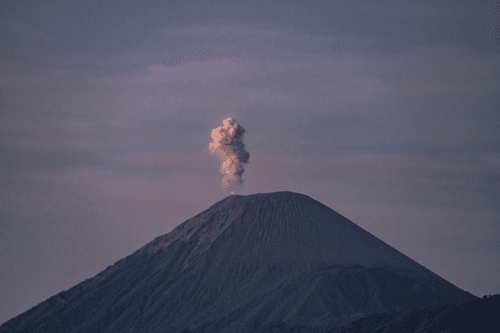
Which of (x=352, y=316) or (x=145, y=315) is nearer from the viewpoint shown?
(x=352, y=316)

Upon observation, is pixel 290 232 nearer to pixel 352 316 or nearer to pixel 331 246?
pixel 331 246

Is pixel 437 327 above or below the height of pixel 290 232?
below

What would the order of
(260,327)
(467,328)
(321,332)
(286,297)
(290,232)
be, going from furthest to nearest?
(290,232) < (286,297) < (260,327) < (321,332) < (467,328)

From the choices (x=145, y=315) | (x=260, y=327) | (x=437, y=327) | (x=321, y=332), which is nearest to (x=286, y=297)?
(x=260, y=327)

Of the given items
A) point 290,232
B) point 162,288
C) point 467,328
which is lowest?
point 467,328

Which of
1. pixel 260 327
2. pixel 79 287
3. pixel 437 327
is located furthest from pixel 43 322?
pixel 437 327

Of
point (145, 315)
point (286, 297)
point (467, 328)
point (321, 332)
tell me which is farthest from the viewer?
point (145, 315)
